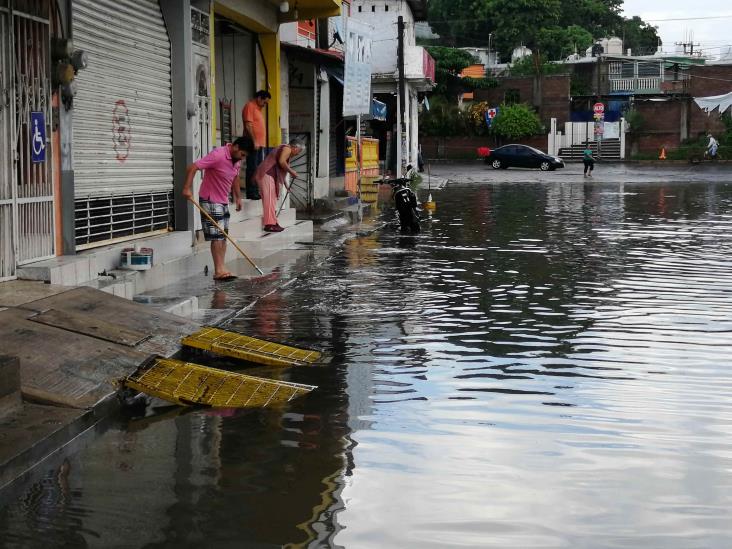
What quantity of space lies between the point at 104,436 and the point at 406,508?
7.11 feet

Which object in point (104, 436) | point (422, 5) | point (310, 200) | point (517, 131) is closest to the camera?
point (104, 436)

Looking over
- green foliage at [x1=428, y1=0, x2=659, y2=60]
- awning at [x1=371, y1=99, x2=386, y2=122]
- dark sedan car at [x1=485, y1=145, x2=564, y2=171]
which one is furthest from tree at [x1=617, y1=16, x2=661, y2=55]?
awning at [x1=371, y1=99, x2=386, y2=122]

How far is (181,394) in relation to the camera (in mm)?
7020

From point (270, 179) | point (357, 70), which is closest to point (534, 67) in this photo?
point (357, 70)

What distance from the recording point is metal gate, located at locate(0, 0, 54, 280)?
9219mm

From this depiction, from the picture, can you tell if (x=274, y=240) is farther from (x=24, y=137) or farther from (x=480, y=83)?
(x=480, y=83)

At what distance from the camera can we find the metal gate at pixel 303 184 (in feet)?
81.1

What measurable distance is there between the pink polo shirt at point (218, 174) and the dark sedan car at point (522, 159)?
46234 mm

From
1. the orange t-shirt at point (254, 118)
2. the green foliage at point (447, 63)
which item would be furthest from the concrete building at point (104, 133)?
the green foliage at point (447, 63)

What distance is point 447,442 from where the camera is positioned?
19.9ft

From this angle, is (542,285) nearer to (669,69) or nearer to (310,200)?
(310,200)

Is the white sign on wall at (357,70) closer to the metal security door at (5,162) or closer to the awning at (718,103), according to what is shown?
the metal security door at (5,162)

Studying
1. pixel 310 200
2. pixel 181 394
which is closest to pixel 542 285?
pixel 181 394

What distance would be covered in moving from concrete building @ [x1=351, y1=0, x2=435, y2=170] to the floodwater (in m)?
35.5
